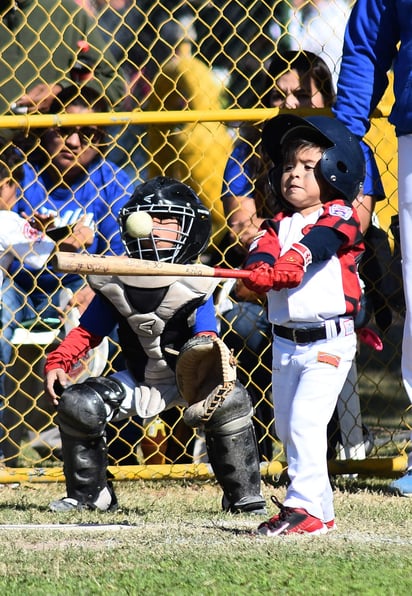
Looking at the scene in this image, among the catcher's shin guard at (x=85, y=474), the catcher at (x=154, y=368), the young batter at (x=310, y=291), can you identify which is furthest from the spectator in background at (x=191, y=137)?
the catcher's shin guard at (x=85, y=474)

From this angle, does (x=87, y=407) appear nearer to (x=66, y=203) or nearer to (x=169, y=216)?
(x=169, y=216)

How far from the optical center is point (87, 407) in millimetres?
4348

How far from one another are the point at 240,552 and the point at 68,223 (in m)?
2.72

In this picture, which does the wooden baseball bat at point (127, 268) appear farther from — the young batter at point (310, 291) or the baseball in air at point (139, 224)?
the baseball in air at point (139, 224)

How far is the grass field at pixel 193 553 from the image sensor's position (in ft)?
10.0

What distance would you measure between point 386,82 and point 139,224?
1.57 m

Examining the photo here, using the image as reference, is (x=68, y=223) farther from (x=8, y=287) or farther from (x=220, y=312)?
(x=220, y=312)

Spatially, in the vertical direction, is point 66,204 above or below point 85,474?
above

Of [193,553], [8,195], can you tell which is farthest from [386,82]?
[193,553]

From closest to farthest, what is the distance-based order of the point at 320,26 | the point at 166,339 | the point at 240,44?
the point at 166,339, the point at 320,26, the point at 240,44

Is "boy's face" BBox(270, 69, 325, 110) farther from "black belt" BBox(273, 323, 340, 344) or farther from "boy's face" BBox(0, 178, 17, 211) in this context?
"black belt" BBox(273, 323, 340, 344)

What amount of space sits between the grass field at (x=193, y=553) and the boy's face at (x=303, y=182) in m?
1.13

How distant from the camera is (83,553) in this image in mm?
3465

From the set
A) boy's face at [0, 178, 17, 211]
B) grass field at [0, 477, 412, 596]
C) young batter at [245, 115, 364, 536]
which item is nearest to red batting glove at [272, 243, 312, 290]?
young batter at [245, 115, 364, 536]
